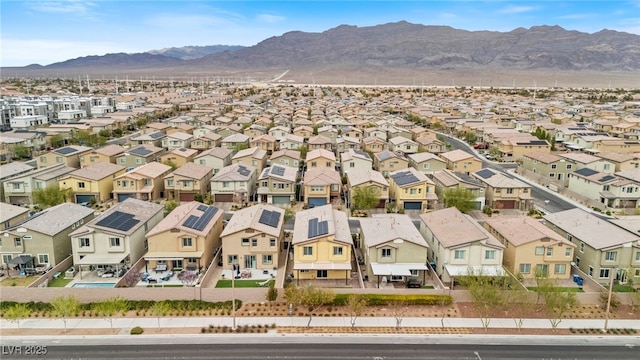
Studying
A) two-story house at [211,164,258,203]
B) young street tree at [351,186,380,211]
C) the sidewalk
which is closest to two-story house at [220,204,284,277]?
the sidewalk

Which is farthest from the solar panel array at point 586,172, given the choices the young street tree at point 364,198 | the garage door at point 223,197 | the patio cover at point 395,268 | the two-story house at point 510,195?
the garage door at point 223,197

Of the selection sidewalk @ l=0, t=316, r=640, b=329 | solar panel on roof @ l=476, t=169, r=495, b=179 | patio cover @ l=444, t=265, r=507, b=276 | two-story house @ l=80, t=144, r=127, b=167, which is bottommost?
sidewalk @ l=0, t=316, r=640, b=329

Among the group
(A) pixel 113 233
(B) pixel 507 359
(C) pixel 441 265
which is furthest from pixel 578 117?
(A) pixel 113 233

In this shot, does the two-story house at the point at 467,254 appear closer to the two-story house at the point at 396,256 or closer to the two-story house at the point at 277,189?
the two-story house at the point at 396,256

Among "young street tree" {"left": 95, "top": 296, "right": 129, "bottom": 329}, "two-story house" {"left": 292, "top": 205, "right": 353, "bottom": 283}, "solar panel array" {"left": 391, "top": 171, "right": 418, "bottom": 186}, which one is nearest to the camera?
"young street tree" {"left": 95, "top": 296, "right": 129, "bottom": 329}

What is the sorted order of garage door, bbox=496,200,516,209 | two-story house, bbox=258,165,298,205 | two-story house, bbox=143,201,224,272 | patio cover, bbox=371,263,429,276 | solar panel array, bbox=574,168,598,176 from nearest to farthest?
patio cover, bbox=371,263,429,276
two-story house, bbox=143,201,224,272
garage door, bbox=496,200,516,209
two-story house, bbox=258,165,298,205
solar panel array, bbox=574,168,598,176

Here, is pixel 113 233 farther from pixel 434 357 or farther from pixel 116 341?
pixel 434 357

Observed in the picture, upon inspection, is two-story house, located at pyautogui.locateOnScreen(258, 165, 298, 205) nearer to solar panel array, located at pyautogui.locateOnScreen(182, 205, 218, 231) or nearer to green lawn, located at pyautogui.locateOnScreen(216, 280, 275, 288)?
solar panel array, located at pyautogui.locateOnScreen(182, 205, 218, 231)
